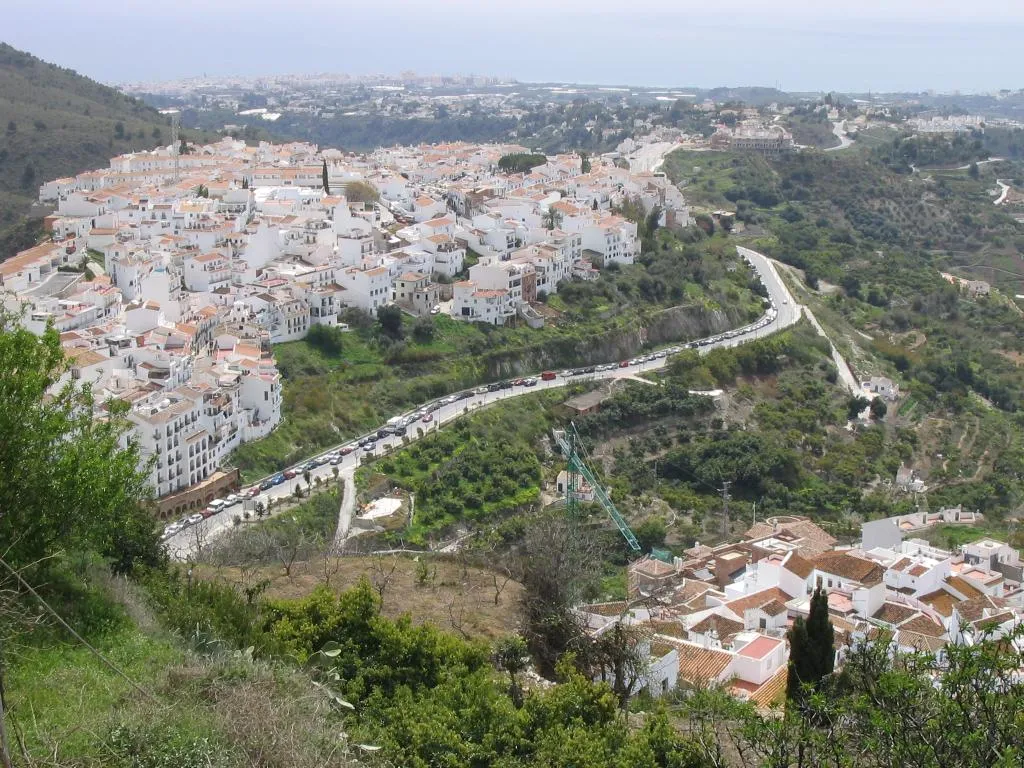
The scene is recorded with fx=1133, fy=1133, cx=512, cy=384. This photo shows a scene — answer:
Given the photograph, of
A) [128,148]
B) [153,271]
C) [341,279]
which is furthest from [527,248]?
[128,148]

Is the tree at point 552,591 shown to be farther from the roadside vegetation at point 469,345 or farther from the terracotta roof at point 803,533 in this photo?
the roadside vegetation at point 469,345

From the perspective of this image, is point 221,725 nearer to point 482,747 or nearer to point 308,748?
point 308,748

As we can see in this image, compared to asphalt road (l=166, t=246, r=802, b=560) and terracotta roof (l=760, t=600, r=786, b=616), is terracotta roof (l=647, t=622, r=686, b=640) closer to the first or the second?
terracotta roof (l=760, t=600, r=786, b=616)

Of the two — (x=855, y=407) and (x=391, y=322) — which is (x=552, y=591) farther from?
(x=855, y=407)

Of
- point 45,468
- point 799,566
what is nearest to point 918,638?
point 799,566

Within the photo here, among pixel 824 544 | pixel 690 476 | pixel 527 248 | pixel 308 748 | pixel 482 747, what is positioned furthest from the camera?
pixel 527 248
